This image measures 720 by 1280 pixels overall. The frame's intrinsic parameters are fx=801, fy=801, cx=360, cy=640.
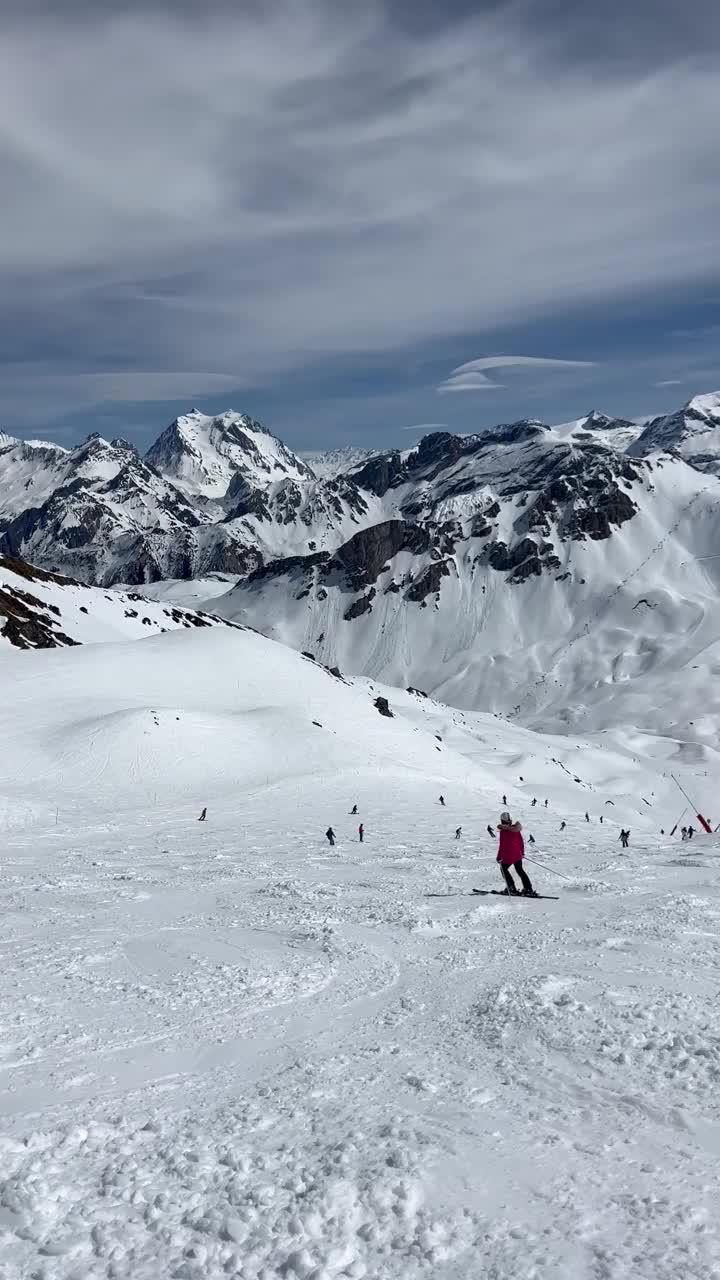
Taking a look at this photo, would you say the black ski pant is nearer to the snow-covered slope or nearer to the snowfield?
the snowfield

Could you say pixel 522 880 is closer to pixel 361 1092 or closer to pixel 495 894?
pixel 495 894

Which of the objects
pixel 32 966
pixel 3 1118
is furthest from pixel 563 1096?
pixel 32 966

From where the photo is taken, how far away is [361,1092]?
7051 mm

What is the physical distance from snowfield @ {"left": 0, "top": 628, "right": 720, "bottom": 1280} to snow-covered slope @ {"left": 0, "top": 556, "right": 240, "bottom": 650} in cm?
6877

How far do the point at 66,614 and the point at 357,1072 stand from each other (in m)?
116

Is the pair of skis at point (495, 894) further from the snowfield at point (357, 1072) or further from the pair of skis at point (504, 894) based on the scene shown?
the snowfield at point (357, 1072)

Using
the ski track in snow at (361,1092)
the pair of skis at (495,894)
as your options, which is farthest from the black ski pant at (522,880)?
the ski track in snow at (361,1092)

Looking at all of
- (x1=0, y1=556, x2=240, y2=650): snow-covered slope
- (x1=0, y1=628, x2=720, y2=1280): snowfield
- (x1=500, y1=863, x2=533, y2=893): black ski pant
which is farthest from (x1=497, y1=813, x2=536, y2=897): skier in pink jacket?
(x1=0, y1=556, x2=240, y2=650): snow-covered slope

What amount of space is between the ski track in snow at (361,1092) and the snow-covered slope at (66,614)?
2809 inches

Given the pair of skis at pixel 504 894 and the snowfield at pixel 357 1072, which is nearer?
the snowfield at pixel 357 1072

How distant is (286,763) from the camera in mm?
51094

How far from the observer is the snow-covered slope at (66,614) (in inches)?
3452

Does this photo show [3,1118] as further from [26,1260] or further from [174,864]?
[174,864]

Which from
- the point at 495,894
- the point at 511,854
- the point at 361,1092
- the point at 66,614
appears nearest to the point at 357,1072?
the point at 361,1092
